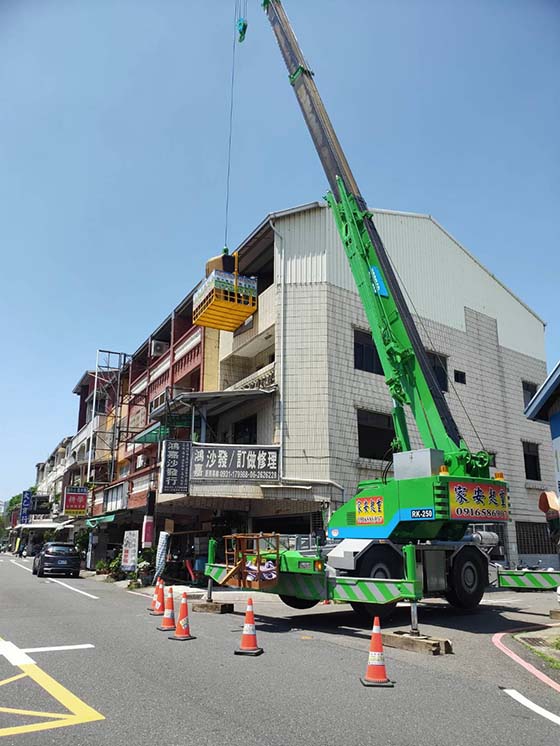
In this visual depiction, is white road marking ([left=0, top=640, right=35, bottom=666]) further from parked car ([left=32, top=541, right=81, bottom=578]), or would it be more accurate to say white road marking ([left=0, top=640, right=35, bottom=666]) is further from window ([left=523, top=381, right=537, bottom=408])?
window ([left=523, top=381, right=537, bottom=408])

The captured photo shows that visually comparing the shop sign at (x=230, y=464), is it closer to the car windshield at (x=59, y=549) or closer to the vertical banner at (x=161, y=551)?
the vertical banner at (x=161, y=551)

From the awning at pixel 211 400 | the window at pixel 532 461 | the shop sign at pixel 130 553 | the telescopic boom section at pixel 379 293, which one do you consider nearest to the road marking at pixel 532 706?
the telescopic boom section at pixel 379 293

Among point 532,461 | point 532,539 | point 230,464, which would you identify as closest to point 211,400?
point 230,464

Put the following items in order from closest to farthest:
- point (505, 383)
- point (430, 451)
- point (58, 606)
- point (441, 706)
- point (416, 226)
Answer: point (441, 706) → point (430, 451) → point (58, 606) → point (416, 226) → point (505, 383)

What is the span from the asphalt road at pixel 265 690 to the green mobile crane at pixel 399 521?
0.91m

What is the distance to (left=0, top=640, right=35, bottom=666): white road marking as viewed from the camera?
773 cm

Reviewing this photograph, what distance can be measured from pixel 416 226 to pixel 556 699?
899 inches

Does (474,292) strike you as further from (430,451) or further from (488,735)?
(488,735)

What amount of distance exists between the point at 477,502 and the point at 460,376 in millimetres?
15505

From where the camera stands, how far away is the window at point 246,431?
2388 centimetres

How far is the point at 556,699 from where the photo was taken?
6324 millimetres

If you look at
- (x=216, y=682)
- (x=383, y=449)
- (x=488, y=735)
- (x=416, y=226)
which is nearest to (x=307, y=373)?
(x=383, y=449)

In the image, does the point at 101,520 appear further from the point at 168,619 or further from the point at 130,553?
the point at 168,619

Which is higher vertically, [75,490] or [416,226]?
[416,226]
